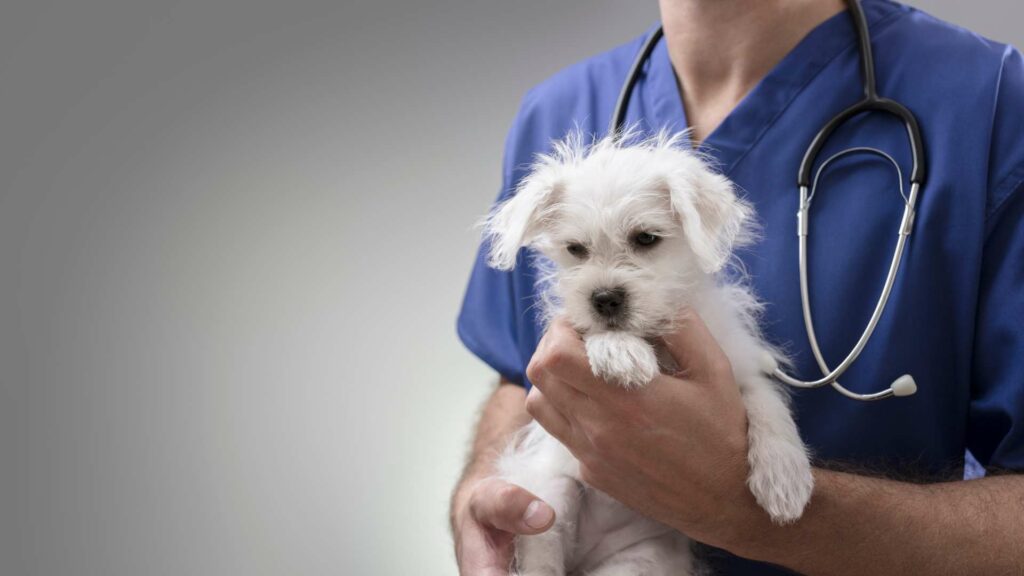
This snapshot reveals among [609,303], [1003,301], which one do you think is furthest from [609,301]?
[1003,301]

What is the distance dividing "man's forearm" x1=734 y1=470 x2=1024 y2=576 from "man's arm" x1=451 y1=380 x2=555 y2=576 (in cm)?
33

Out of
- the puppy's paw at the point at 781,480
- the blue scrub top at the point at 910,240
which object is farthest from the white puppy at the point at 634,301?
the blue scrub top at the point at 910,240

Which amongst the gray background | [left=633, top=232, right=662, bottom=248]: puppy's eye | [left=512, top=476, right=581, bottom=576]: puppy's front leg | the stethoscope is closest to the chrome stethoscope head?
the stethoscope

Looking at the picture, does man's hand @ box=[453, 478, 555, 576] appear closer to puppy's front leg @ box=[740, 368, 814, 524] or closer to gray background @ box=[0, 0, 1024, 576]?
puppy's front leg @ box=[740, 368, 814, 524]

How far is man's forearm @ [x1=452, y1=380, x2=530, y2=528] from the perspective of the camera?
6.04 ft

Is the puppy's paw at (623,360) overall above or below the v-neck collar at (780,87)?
below

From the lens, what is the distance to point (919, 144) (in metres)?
1.49

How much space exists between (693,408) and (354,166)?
169 centimetres

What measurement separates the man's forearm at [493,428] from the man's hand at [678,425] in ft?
1.71

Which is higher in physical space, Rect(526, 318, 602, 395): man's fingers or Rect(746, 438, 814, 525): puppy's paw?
Rect(526, 318, 602, 395): man's fingers

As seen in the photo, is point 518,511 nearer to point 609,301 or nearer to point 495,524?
point 495,524

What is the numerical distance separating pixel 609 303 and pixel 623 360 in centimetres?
11

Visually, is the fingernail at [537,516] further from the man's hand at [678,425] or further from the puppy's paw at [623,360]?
the puppy's paw at [623,360]

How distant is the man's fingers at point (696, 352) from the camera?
4.19ft
